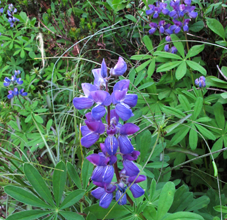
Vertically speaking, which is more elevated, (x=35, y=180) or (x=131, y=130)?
(x=131, y=130)

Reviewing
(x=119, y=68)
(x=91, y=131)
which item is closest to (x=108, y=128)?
(x=91, y=131)

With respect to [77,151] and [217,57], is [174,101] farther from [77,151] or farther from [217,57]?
[77,151]

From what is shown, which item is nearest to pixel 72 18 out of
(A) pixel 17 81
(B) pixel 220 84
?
(A) pixel 17 81

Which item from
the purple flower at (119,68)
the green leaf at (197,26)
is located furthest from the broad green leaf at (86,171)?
the green leaf at (197,26)

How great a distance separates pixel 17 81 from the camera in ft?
8.77

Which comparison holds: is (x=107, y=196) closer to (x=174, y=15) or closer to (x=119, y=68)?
(x=119, y=68)

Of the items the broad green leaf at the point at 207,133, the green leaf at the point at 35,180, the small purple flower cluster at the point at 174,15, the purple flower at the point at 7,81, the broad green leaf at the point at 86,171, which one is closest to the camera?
the green leaf at the point at 35,180

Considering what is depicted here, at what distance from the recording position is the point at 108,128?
959 mm

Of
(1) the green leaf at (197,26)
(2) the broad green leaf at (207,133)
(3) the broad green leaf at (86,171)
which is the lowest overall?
(2) the broad green leaf at (207,133)

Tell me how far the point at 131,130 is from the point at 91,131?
0.18 meters

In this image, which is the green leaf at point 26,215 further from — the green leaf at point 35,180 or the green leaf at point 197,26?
the green leaf at point 197,26

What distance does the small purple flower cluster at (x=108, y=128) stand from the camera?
92 centimetres

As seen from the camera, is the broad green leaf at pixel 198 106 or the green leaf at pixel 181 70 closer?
the broad green leaf at pixel 198 106

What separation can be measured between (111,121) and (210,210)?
3.28 ft
